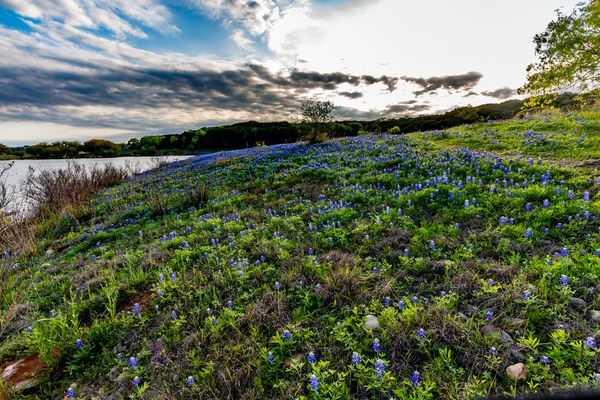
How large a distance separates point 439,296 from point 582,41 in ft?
61.9

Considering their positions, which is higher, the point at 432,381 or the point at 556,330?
the point at 556,330

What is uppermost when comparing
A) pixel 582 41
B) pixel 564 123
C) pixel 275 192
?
pixel 582 41

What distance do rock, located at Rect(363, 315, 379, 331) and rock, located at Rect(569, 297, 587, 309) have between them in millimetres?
2210

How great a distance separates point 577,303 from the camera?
316 centimetres

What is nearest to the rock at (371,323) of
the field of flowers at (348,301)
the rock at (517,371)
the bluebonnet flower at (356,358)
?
the field of flowers at (348,301)

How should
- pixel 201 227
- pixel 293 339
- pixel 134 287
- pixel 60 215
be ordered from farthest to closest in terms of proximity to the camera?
1. pixel 60 215
2. pixel 201 227
3. pixel 134 287
4. pixel 293 339

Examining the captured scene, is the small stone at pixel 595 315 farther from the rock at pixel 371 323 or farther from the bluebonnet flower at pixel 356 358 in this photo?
the bluebonnet flower at pixel 356 358

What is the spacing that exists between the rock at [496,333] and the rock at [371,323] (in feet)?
3.74

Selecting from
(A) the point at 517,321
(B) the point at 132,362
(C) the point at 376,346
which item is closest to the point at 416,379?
(C) the point at 376,346

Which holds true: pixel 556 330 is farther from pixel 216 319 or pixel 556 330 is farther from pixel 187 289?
pixel 187 289

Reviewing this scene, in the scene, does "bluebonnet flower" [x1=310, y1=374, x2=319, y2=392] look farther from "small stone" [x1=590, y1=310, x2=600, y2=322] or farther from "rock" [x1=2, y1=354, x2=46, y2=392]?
"rock" [x1=2, y1=354, x2=46, y2=392]

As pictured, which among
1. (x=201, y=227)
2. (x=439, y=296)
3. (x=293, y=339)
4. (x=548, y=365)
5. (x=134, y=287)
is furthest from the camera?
(x=201, y=227)

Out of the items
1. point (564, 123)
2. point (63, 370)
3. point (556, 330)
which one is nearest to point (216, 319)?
point (63, 370)

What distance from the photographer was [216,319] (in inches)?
152
